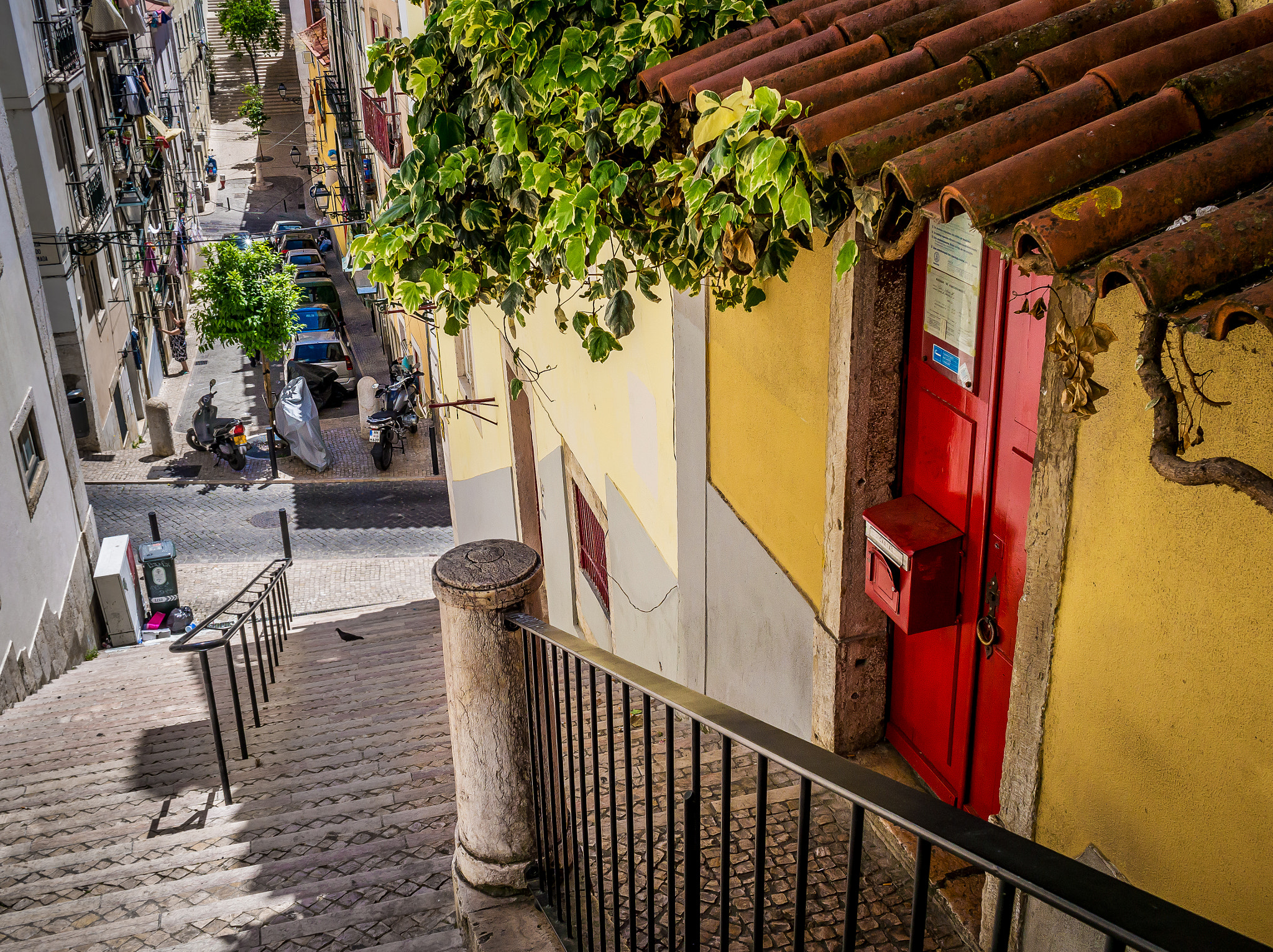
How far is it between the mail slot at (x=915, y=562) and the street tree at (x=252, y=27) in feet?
194

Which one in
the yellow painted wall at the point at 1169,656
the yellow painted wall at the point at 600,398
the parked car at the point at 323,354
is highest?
the yellow painted wall at the point at 1169,656

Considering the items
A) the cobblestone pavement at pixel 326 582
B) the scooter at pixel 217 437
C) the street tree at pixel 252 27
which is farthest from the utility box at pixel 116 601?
the street tree at pixel 252 27

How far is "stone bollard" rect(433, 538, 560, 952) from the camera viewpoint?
3732 mm

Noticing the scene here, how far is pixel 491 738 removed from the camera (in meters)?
3.92

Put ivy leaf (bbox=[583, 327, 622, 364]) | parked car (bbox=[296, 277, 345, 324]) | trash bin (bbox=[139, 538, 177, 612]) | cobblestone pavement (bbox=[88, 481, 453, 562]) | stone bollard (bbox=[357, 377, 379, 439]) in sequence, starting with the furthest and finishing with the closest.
A: parked car (bbox=[296, 277, 345, 324])
stone bollard (bbox=[357, 377, 379, 439])
cobblestone pavement (bbox=[88, 481, 453, 562])
trash bin (bbox=[139, 538, 177, 612])
ivy leaf (bbox=[583, 327, 622, 364])

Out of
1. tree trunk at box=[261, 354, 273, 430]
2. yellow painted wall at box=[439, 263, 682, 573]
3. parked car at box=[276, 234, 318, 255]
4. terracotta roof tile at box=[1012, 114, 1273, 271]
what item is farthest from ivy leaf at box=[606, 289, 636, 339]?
parked car at box=[276, 234, 318, 255]

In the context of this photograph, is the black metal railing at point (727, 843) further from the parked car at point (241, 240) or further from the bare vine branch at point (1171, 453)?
the parked car at point (241, 240)

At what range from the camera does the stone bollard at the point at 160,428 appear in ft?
71.9

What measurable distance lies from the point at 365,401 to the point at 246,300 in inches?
168

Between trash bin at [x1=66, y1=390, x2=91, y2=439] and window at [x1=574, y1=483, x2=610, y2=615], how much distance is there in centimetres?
1387

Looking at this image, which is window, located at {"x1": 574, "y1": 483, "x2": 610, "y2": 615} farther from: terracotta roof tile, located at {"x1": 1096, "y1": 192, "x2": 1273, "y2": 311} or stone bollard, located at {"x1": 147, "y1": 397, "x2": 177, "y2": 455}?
stone bollard, located at {"x1": 147, "y1": 397, "x2": 177, "y2": 455}

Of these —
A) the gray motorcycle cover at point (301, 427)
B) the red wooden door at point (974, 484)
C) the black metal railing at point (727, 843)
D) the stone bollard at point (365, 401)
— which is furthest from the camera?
the stone bollard at point (365, 401)

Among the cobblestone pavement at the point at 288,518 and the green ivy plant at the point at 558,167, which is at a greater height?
the green ivy plant at the point at 558,167

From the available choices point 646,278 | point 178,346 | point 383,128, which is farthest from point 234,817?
point 178,346
